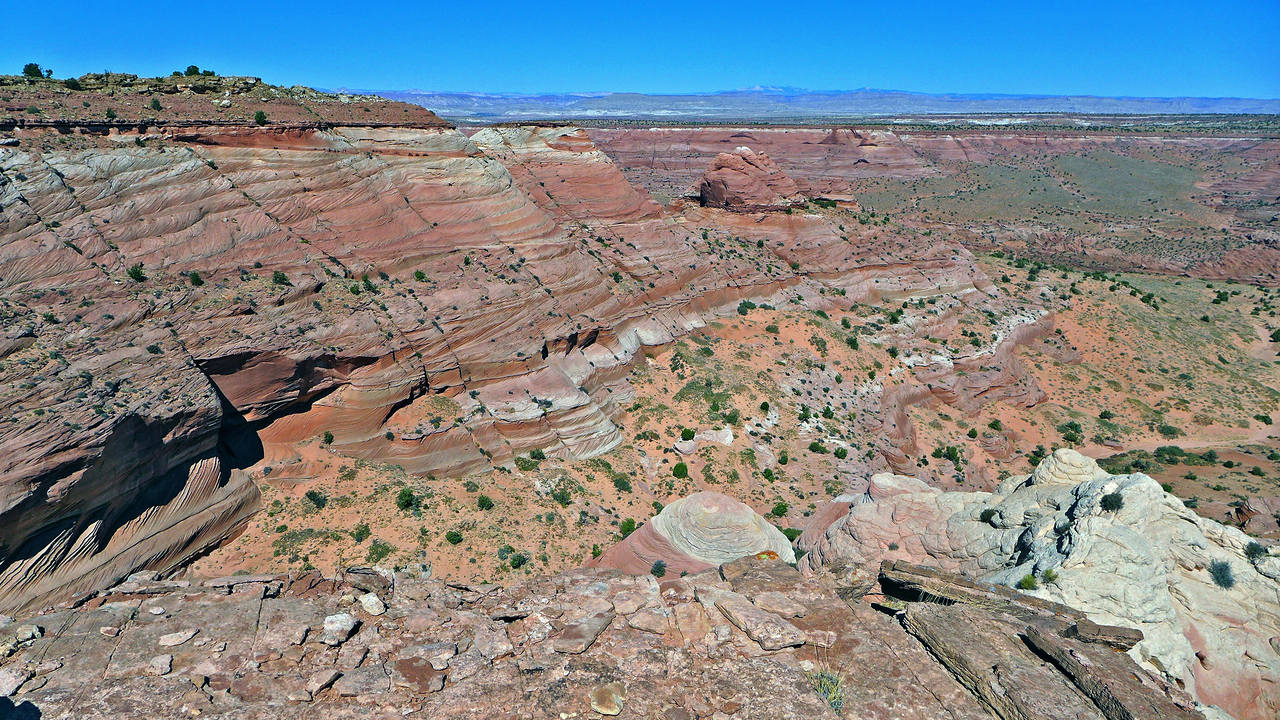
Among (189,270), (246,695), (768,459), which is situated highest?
(189,270)

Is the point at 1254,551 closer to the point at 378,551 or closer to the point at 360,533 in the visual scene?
the point at 378,551

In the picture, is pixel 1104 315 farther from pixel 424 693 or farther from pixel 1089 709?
pixel 424 693

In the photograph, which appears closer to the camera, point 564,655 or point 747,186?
point 564,655

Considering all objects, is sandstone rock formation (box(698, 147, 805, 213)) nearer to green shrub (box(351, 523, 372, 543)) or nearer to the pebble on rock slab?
green shrub (box(351, 523, 372, 543))

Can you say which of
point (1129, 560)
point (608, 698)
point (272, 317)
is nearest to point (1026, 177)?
point (1129, 560)

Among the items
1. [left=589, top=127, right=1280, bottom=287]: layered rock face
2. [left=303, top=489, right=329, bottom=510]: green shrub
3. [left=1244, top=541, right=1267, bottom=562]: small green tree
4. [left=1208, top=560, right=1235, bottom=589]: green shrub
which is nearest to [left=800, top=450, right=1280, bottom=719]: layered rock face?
[left=1208, top=560, right=1235, bottom=589]: green shrub

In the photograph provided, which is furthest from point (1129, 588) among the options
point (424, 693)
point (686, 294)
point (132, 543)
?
point (686, 294)
